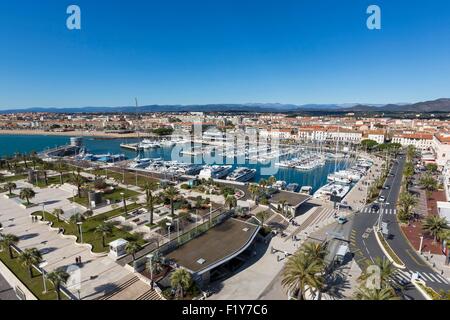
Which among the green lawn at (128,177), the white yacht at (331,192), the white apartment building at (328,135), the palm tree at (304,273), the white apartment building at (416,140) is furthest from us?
the white apartment building at (328,135)

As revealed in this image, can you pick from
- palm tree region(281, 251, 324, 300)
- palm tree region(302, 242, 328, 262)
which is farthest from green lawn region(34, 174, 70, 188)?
palm tree region(281, 251, 324, 300)

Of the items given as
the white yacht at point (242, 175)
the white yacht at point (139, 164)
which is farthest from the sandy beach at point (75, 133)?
the white yacht at point (242, 175)

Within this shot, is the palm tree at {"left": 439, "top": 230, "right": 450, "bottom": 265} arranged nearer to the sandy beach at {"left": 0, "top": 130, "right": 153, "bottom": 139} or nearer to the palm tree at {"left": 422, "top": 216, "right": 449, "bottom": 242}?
the palm tree at {"left": 422, "top": 216, "right": 449, "bottom": 242}

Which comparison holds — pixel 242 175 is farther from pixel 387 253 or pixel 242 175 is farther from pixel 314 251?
pixel 314 251

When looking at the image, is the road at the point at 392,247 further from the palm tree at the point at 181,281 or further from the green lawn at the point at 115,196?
the green lawn at the point at 115,196
